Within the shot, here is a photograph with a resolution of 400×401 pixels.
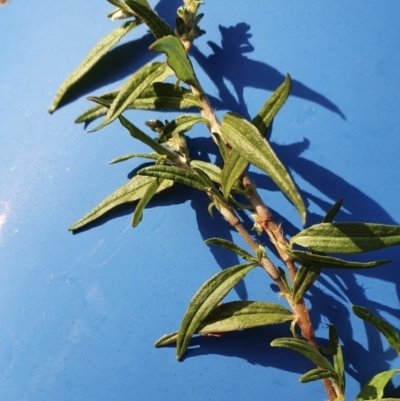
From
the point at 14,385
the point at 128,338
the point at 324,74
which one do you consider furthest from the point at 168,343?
the point at 324,74

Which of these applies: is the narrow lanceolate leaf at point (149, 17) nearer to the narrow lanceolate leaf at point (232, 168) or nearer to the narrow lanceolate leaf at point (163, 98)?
the narrow lanceolate leaf at point (163, 98)

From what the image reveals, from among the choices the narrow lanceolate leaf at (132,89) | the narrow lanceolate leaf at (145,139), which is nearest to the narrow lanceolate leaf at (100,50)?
the narrow lanceolate leaf at (132,89)

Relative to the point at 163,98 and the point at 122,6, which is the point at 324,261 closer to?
the point at 163,98

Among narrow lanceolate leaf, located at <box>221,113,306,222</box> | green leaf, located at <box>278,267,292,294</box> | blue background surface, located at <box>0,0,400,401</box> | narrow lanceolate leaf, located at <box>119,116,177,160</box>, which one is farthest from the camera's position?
blue background surface, located at <box>0,0,400,401</box>

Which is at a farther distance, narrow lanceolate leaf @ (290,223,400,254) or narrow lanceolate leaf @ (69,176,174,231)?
narrow lanceolate leaf @ (69,176,174,231)

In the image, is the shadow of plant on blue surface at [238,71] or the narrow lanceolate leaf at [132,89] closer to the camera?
the narrow lanceolate leaf at [132,89]

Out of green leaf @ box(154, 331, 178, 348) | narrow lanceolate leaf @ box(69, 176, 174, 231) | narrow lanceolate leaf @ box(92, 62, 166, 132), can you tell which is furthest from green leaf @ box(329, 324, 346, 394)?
narrow lanceolate leaf @ box(92, 62, 166, 132)

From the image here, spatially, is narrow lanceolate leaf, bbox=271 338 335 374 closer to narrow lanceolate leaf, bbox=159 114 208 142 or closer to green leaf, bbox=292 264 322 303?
green leaf, bbox=292 264 322 303

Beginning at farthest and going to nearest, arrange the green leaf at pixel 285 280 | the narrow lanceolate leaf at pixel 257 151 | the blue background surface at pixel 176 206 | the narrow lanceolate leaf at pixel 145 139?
the blue background surface at pixel 176 206, the green leaf at pixel 285 280, the narrow lanceolate leaf at pixel 145 139, the narrow lanceolate leaf at pixel 257 151
